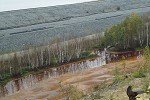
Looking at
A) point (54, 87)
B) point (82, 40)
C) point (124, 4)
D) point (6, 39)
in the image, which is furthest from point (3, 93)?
point (124, 4)

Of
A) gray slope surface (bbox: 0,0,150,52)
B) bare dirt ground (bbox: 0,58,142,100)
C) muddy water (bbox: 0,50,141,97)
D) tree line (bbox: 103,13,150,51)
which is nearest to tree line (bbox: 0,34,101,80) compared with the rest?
muddy water (bbox: 0,50,141,97)

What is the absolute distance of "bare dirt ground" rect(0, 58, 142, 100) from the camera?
3041 centimetres

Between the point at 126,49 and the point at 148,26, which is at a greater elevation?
the point at 148,26

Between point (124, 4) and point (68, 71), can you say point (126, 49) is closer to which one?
point (68, 71)

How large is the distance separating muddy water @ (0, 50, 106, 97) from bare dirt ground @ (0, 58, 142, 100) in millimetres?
1702

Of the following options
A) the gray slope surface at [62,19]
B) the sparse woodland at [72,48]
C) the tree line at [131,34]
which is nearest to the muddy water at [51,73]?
the sparse woodland at [72,48]

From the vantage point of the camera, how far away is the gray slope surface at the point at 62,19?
70.9 metres

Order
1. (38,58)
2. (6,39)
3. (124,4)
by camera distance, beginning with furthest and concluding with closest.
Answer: (124,4)
(6,39)
(38,58)

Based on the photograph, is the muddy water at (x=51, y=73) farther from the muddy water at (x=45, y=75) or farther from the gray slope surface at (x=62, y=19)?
the gray slope surface at (x=62, y=19)

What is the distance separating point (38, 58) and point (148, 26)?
66.7ft

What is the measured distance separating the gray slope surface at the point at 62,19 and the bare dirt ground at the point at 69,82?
25857 mm

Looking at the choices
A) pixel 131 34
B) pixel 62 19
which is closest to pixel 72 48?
pixel 131 34

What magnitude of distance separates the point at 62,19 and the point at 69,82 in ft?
218

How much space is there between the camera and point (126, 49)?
51312 millimetres
